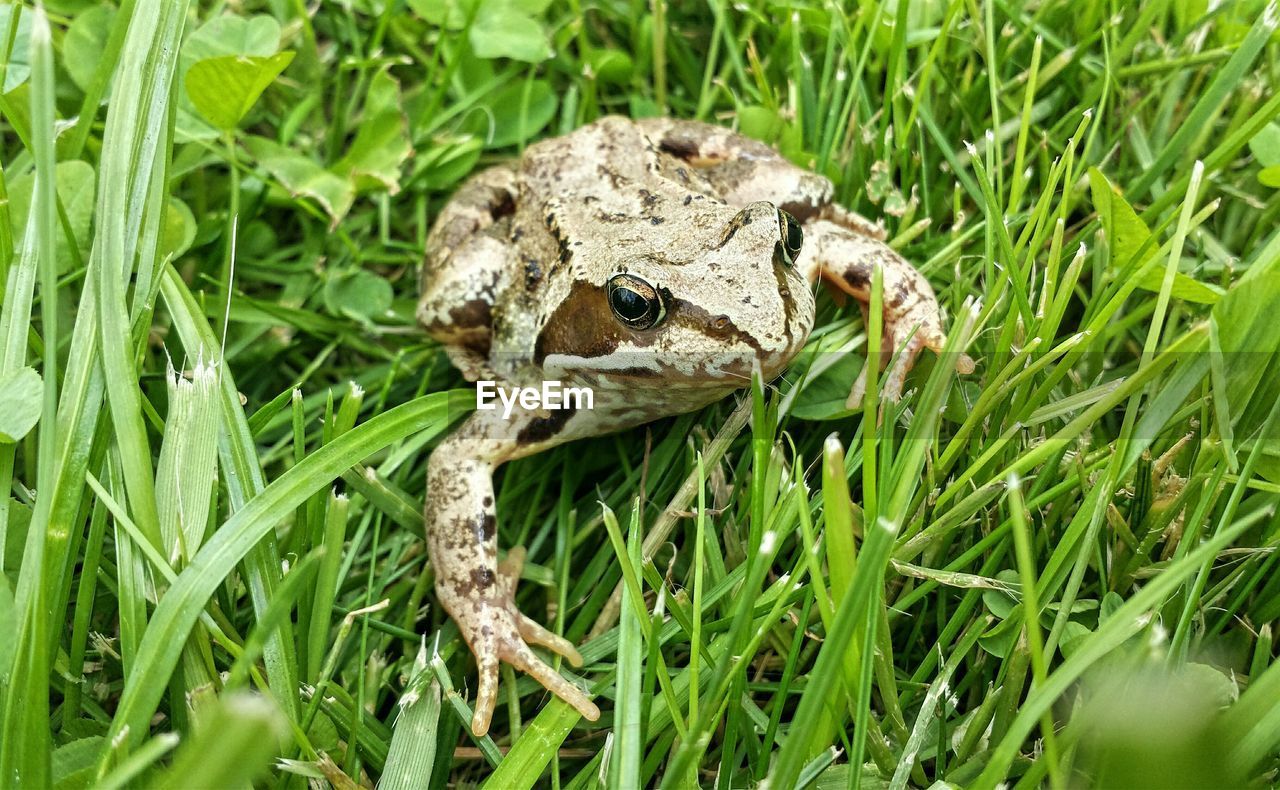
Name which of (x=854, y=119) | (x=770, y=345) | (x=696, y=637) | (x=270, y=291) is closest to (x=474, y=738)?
(x=696, y=637)

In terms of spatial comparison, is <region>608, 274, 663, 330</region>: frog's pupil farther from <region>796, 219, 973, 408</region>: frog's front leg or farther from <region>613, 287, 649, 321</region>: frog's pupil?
<region>796, 219, 973, 408</region>: frog's front leg

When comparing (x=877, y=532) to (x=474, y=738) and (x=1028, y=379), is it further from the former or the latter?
(x=474, y=738)

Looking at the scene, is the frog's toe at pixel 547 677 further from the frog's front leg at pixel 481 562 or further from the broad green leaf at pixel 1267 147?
the broad green leaf at pixel 1267 147

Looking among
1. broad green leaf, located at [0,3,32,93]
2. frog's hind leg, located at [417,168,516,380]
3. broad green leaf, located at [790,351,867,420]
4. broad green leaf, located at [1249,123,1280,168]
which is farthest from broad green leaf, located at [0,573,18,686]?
broad green leaf, located at [1249,123,1280,168]

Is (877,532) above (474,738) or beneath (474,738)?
above

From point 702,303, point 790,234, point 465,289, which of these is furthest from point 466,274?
point 790,234

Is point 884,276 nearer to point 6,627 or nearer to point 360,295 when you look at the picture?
point 360,295

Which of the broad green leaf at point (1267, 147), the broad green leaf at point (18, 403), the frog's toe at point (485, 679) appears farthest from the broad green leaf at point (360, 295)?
the broad green leaf at point (1267, 147)
